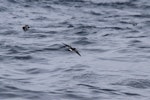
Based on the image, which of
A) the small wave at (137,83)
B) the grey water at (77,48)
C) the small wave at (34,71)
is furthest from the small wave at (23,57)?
the small wave at (137,83)

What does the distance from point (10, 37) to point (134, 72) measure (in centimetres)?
661

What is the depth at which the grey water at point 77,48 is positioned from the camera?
43.8 feet

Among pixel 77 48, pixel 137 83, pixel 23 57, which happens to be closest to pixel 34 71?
pixel 23 57

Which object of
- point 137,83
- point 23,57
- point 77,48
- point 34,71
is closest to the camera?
point 137,83

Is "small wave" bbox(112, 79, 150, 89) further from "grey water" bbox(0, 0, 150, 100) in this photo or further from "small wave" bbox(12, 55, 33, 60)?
"small wave" bbox(12, 55, 33, 60)

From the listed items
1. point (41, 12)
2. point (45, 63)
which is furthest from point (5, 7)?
point (45, 63)

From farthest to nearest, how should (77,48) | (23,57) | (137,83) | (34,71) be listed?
(77,48) → (23,57) → (34,71) → (137,83)

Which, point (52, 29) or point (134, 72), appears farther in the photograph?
point (52, 29)

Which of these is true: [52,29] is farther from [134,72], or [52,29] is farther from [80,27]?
[134,72]

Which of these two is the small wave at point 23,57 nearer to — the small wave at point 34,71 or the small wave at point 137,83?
the small wave at point 34,71

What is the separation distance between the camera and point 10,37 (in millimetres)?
19859

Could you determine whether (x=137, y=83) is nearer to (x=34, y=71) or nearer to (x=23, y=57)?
(x=34, y=71)

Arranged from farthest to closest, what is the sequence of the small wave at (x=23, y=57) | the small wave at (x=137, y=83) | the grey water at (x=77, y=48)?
the small wave at (x=23, y=57)
the small wave at (x=137, y=83)
the grey water at (x=77, y=48)

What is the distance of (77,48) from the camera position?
729 inches
